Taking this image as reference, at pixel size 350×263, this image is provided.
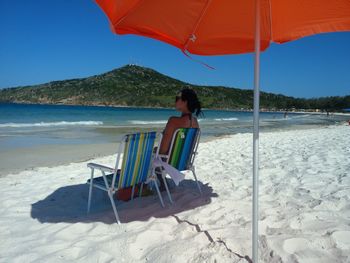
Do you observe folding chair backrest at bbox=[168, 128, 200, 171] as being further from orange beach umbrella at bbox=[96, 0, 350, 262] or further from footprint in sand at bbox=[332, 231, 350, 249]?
footprint in sand at bbox=[332, 231, 350, 249]

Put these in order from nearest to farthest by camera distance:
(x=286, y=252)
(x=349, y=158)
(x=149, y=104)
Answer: (x=286, y=252) < (x=349, y=158) < (x=149, y=104)

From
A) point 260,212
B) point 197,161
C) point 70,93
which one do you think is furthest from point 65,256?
point 70,93

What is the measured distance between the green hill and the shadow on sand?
79.9 meters

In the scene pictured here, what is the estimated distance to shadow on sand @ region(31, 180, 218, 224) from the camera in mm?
3225

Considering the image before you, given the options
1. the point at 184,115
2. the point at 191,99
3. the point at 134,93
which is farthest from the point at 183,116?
the point at 134,93

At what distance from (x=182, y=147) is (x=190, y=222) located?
87cm

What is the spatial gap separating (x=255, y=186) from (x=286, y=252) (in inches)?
22.9

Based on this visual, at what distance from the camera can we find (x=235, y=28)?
299 cm

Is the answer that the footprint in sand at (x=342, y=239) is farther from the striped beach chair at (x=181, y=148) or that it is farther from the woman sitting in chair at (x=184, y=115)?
the woman sitting in chair at (x=184, y=115)

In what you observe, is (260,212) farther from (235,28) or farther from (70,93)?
(70,93)

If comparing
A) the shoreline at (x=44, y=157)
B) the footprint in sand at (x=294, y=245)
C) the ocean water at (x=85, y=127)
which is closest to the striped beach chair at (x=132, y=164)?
the footprint in sand at (x=294, y=245)

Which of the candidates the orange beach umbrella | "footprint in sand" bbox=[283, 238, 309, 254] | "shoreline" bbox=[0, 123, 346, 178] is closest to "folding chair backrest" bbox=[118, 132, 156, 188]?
the orange beach umbrella

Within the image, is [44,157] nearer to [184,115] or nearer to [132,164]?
[184,115]

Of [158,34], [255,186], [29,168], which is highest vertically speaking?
[158,34]
